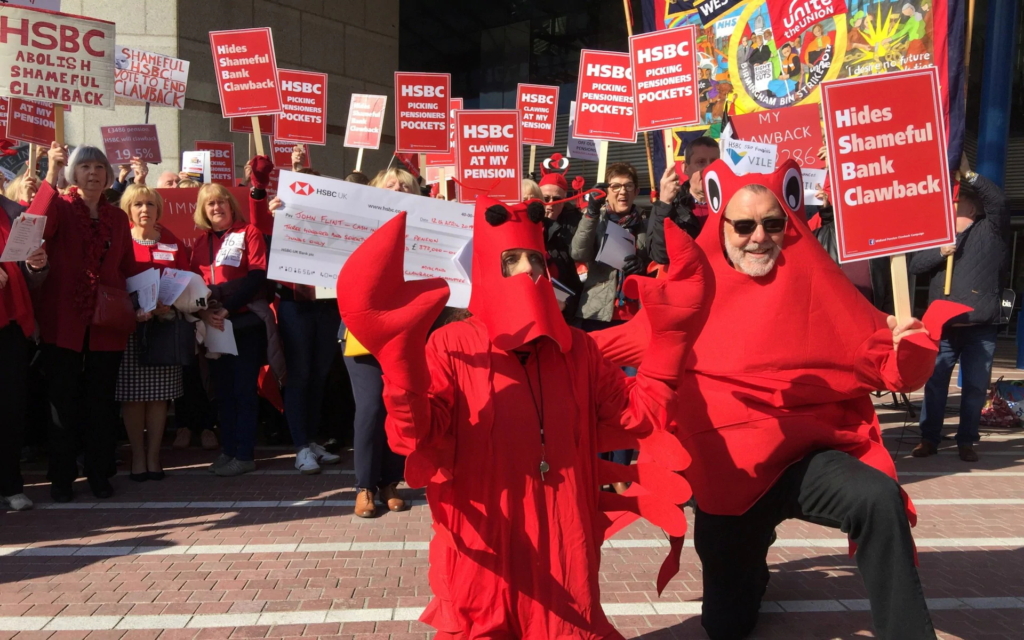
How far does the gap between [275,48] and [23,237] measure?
10423 millimetres

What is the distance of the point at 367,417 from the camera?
506cm

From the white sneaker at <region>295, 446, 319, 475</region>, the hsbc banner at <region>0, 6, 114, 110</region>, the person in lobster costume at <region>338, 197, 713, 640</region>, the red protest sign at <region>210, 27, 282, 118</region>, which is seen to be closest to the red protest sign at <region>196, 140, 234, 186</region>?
the red protest sign at <region>210, 27, 282, 118</region>

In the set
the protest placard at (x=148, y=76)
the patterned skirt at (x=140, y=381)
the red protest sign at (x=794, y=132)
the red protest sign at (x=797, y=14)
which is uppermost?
the red protest sign at (x=797, y=14)

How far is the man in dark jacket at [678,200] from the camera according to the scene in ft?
15.6

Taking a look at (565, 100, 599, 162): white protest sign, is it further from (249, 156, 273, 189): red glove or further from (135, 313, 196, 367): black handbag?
(135, 313, 196, 367): black handbag

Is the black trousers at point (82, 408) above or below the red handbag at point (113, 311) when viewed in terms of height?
below

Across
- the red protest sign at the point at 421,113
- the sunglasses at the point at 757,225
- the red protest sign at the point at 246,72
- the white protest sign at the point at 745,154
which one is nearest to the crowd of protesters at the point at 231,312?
the white protest sign at the point at 745,154

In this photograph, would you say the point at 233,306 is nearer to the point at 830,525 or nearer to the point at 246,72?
the point at 246,72

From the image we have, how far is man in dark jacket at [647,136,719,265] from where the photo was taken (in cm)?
477

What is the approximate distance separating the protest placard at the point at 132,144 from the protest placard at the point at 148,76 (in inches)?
23.7

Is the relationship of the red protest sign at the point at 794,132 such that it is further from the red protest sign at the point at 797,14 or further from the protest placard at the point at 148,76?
the protest placard at the point at 148,76

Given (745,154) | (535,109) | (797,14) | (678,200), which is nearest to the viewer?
(678,200)

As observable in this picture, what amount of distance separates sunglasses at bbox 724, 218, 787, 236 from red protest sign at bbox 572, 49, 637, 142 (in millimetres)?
4438

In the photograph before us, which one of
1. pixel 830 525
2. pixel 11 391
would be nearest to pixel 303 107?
pixel 11 391
